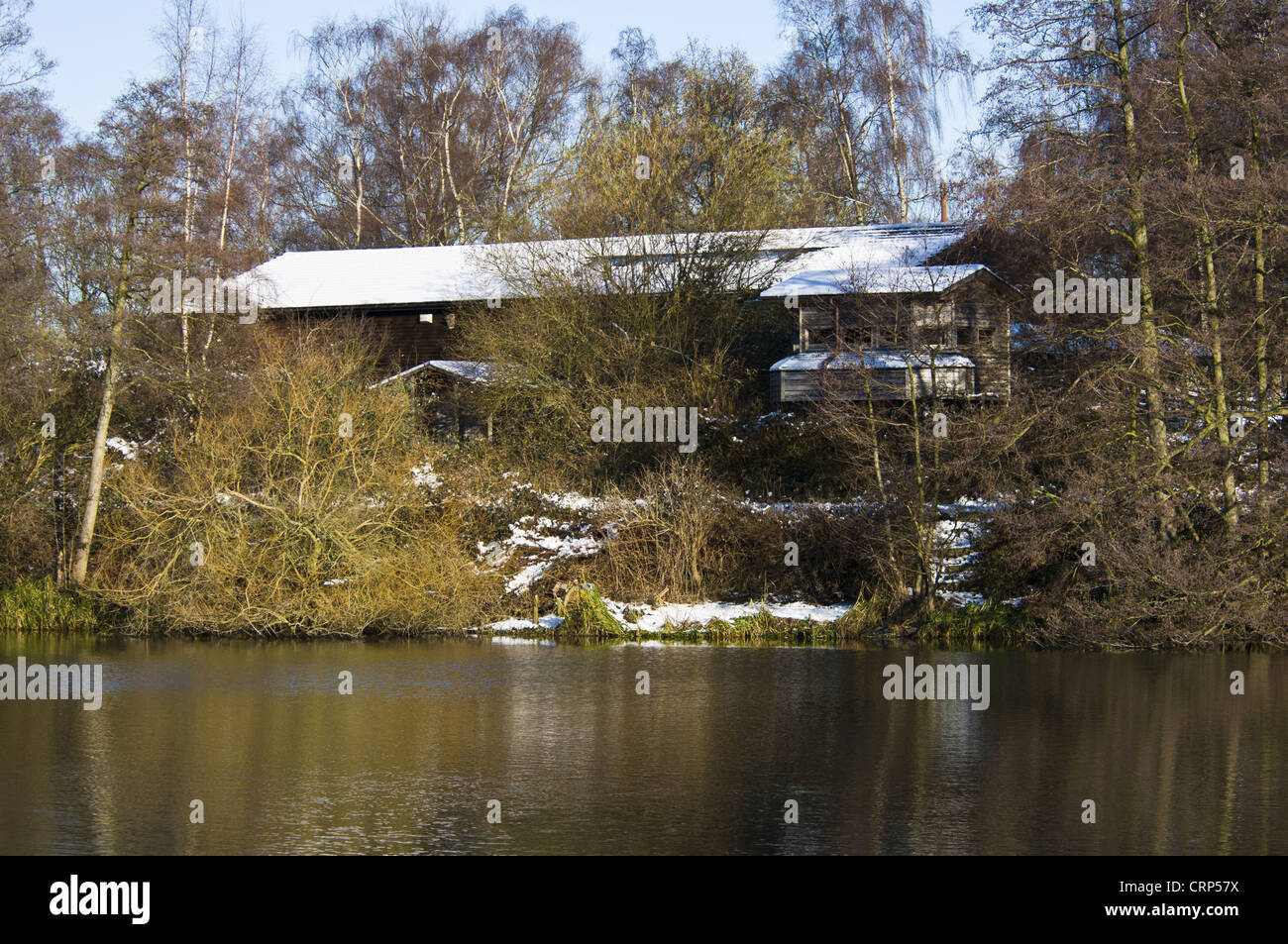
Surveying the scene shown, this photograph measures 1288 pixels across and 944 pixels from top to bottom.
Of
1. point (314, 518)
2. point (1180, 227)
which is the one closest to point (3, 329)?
point (314, 518)

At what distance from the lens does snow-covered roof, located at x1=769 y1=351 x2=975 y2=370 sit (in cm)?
2759

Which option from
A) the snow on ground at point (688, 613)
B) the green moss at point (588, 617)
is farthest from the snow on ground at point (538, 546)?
the green moss at point (588, 617)

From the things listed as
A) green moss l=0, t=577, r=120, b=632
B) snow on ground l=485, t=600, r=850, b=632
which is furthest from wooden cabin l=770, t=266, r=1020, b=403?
green moss l=0, t=577, r=120, b=632

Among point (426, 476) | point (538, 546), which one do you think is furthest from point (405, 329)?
point (538, 546)

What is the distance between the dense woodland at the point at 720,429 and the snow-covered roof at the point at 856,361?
107 centimetres

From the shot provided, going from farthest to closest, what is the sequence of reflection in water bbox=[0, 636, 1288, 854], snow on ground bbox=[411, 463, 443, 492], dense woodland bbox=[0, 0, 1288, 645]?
snow on ground bbox=[411, 463, 443, 492] → dense woodland bbox=[0, 0, 1288, 645] → reflection in water bbox=[0, 636, 1288, 854]

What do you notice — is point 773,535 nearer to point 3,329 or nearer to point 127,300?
point 127,300

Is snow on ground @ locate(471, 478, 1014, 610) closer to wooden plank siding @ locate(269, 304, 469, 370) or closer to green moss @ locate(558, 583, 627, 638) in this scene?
green moss @ locate(558, 583, 627, 638)

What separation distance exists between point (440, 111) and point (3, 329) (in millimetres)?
29065

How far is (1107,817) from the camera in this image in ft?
37.3

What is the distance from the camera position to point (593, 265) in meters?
35.0

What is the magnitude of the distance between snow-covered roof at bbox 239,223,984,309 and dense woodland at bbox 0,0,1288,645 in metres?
1.32

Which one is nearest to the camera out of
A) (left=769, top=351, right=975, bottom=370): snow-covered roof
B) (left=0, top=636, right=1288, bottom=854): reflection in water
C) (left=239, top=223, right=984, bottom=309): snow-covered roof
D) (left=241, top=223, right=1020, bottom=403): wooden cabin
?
(left=0, top=636, right=1288, bottom=854): reflection in water
